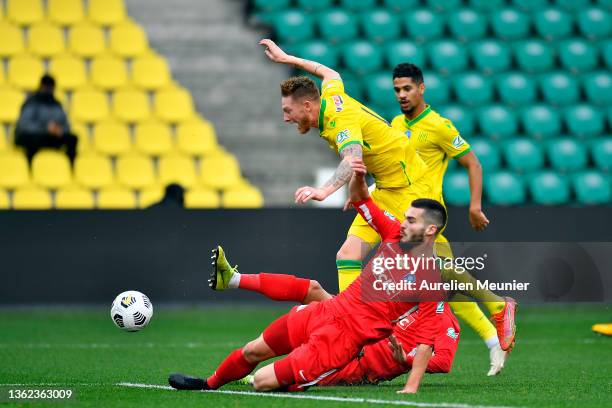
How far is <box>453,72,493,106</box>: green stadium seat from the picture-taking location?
16.9 meters

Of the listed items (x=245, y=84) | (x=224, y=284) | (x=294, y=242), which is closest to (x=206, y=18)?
(x=245, y=84)

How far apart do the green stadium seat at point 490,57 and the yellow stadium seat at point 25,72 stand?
20.4ft

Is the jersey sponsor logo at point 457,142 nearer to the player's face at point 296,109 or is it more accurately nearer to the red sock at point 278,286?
the player's face at point 296,109

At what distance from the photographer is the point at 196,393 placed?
22.6 feet

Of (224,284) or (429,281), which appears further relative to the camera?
(224,284)

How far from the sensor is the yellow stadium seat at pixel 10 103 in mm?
15552

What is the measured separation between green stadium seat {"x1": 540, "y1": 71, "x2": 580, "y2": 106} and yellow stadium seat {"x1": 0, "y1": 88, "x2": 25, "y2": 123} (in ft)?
24.4

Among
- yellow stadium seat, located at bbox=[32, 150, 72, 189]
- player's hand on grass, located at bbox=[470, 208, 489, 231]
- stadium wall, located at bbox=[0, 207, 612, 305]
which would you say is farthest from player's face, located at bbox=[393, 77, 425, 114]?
yellow stadium seat, located at bbox=[32, 150, 72, 189]

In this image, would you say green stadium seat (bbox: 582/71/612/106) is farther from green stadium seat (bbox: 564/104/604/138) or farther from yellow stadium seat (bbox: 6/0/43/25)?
yellow stadium seat (bbox: 6/0/43/25)

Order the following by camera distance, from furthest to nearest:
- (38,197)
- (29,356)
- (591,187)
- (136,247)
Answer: (591,187), (38,197), (136,247), (29,356)

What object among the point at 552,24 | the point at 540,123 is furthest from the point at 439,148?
the point at 552,24

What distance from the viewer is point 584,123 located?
16984 millimetres

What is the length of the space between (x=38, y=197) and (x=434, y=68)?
6.01 m

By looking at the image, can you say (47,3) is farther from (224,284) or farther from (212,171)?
(224,284)
